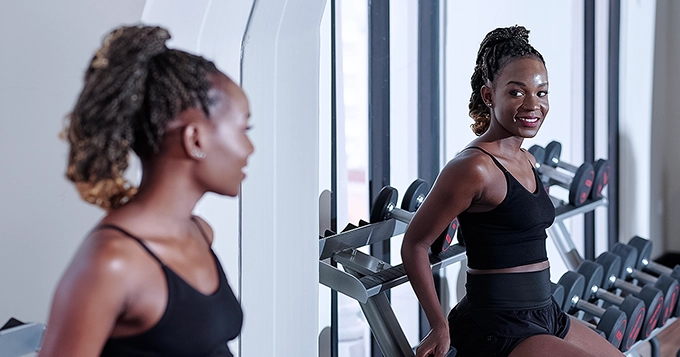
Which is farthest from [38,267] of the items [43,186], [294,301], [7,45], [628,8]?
[628,8]

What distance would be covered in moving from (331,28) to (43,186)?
95 centimetres

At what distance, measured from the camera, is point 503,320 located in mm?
1390

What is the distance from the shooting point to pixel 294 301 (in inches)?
53.7

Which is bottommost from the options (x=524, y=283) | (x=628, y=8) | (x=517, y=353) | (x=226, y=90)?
(x=517, y=353)

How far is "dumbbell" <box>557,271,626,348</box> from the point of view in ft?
6.38

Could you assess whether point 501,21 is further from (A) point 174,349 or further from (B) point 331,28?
(A) point 174,349

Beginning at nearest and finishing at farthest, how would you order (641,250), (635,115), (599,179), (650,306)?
(650,306) < (599,179) < (641,250) < (635,115)

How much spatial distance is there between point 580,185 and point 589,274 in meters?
0.27

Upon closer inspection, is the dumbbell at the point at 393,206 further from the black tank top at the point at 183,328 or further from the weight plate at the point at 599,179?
the black tank top at the point at 183,328

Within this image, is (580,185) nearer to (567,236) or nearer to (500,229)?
(567,236)

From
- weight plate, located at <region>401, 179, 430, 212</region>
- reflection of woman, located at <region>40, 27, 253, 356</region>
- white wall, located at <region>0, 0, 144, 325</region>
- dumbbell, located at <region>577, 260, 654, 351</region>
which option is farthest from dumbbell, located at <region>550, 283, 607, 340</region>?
reflection of woman, located at <region>40, 27, 253, 356</region>

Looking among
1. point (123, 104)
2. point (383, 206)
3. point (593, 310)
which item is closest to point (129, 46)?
point (123, 104)

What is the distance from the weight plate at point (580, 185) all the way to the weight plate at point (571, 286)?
0.32 meters

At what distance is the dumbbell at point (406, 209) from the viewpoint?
67.9 inches
